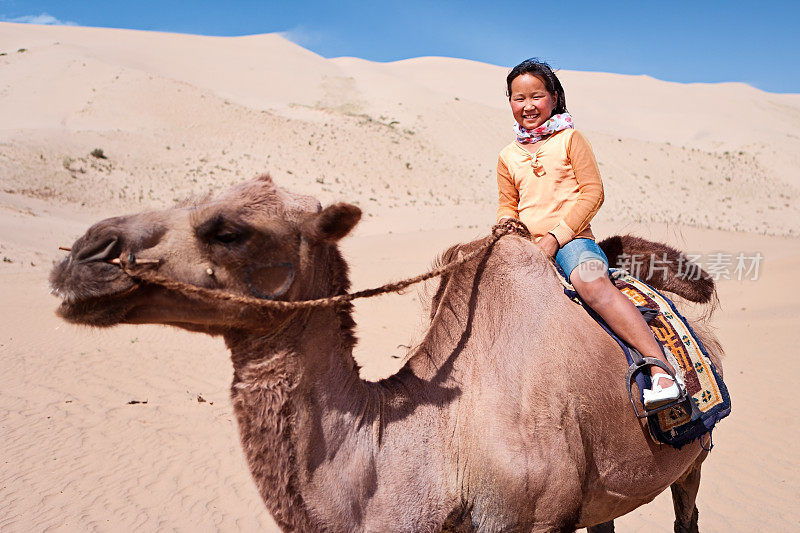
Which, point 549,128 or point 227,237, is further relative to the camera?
point 549,128

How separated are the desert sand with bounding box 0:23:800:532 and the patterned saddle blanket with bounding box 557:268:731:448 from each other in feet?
3.90

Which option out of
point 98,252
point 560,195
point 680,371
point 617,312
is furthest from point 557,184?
point 98,252

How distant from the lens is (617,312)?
2.72 metres

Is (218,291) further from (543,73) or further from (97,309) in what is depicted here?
(543,73)

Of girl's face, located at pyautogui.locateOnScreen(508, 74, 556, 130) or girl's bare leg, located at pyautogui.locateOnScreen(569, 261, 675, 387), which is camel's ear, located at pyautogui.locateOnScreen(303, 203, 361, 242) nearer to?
girl's bare leg, located at pyautogui.locateOnScreen(569, 261, 675, 387)

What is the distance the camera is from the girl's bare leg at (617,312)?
2723 mm

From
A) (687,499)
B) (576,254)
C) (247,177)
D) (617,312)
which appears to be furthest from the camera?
(247,177)

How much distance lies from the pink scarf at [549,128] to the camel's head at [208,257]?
1.40 metres

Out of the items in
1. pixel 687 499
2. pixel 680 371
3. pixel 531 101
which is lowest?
pixel 687 499

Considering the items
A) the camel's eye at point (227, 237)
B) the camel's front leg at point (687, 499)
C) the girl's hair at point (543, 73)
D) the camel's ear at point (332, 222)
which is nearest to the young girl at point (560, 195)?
the girl's hair at point (543, 73)

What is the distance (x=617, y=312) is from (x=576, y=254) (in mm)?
348

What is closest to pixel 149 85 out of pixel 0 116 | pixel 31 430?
pixel 0 116

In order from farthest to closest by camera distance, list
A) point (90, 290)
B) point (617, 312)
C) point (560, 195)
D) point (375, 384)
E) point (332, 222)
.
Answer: point (560, 195) < point (617, 312) < point (375, 384) < point (332, 222) < point (90, 290)

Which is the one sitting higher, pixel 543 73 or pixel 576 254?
pixel 543 73
